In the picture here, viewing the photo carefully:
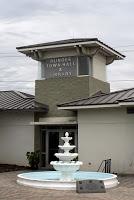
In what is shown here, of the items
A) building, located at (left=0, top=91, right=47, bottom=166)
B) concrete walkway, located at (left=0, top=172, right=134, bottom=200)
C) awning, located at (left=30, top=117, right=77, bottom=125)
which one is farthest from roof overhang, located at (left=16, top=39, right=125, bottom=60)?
concrete walkway, located at (left=0, top=172, right=134, bottom=200)

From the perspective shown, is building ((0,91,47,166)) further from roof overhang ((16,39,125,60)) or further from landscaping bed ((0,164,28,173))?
roof overhang ((16,39,125,60))

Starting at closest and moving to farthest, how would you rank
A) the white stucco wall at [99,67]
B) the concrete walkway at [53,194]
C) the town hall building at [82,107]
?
1. the concrete walkway at [53,194]
2. the town hall building at [82,107]
3. the white stucco wall at [99,67]

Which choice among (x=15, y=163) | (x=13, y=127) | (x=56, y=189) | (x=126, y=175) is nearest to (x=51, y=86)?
(x=13, y=127)

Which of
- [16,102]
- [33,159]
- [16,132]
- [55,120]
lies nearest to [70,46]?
[55,120]

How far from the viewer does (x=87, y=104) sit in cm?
2177

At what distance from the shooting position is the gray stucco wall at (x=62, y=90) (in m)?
24.3

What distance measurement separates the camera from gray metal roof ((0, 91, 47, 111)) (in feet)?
79.7

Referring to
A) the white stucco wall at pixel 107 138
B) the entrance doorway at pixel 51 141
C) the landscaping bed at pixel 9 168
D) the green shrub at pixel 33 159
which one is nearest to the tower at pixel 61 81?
the entrance doorway at pixel 51 141

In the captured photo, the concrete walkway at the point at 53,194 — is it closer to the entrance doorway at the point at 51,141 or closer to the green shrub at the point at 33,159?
the green shrub at the point at 33,159

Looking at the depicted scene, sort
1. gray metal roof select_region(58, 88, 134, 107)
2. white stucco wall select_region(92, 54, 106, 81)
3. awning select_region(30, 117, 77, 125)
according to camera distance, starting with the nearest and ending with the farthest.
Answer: gray metal roof select_region(58, 88, 134, 107) → awning select_region(30, 117, 77, 125) → white stucco wall select_region(92, 54, 106, 81)

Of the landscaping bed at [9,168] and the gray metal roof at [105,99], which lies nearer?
the gray metal roof at [105,99]

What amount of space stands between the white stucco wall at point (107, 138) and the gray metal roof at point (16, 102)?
10.1 feet

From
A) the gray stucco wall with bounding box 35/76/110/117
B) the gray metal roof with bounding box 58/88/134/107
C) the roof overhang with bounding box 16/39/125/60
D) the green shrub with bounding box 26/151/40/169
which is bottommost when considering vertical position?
the green shrub with bounding box 26/151/40/169

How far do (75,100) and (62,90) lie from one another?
113cm
